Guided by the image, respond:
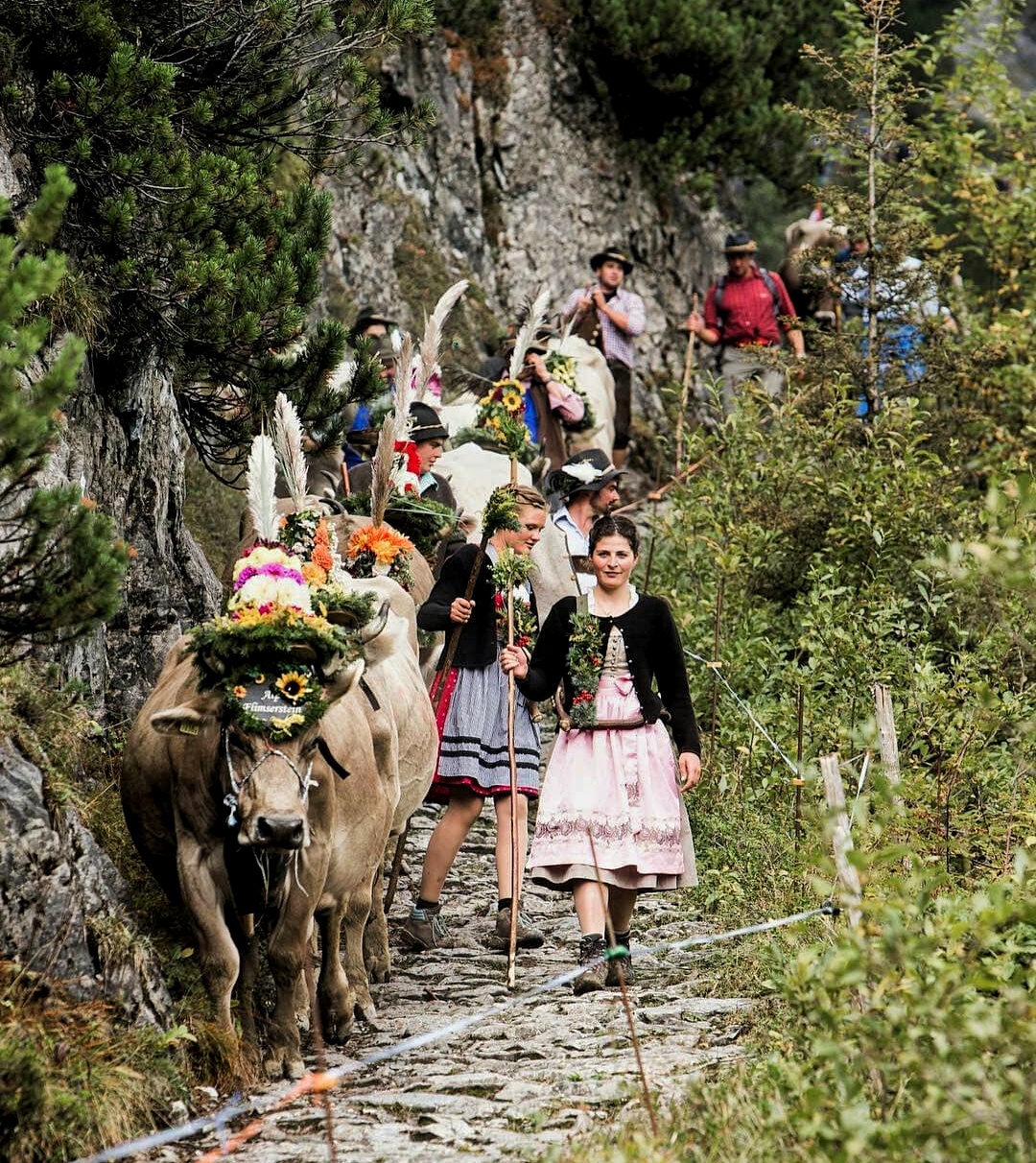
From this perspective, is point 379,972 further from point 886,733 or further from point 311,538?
point 886,733

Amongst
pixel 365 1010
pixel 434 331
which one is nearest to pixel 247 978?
pixel 365 1010

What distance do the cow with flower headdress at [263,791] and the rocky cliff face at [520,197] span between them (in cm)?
1469

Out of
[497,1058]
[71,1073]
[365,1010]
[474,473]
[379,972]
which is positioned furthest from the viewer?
[474,473]

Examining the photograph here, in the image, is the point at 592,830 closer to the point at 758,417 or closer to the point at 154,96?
the point at 154,96

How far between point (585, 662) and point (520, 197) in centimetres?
1711

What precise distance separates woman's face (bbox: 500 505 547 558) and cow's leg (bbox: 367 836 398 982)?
6.67 ft

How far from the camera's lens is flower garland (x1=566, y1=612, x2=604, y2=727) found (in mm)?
8328

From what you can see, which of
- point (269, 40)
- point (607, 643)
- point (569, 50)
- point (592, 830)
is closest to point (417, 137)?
point (269, 40)

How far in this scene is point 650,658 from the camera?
8.43m

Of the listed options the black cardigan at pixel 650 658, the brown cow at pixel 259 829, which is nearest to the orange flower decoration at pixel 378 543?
the black cardigan at pixel 650 658

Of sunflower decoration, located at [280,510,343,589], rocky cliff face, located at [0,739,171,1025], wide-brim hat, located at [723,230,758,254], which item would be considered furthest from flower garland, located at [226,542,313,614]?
wide-brim hat, located at [723,230,758,254]

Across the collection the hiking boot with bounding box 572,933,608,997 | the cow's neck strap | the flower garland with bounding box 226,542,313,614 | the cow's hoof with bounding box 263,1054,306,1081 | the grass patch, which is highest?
the flower garland with bounding box 226,542,313,614

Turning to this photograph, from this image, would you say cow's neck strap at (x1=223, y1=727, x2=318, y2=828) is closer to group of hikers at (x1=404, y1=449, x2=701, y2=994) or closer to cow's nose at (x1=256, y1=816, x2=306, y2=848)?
cow's nose at (x1=256, y1=816, x2=306, y2=848)

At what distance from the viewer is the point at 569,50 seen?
24812 mm
